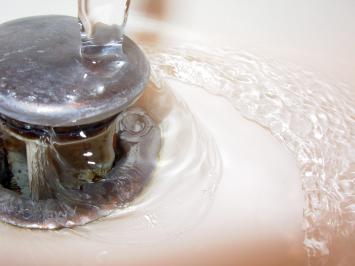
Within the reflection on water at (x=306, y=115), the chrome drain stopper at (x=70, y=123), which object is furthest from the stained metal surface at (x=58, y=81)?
the reflection on water at (x=306, y=115)

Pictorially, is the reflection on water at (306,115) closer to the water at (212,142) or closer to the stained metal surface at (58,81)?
the water at (212,142)

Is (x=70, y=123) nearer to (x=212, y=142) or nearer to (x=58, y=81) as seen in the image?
(x=58, y=81)

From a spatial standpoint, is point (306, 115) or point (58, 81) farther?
point (306, 115)

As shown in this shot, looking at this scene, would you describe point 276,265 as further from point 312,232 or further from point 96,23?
point 96,23

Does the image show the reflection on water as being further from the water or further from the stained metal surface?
the stained metal surface

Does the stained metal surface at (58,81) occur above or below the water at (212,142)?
above

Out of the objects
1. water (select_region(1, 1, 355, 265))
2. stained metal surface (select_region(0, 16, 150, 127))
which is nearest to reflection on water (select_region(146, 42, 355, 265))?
water (select_region(1, 1, 355, 265))

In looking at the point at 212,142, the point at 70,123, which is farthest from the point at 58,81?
the point at 212,142
